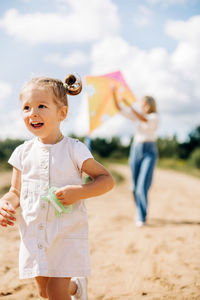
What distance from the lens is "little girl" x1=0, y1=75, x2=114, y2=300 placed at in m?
2.09

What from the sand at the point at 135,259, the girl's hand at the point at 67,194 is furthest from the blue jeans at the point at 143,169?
the girl's hand at the point at 67,194

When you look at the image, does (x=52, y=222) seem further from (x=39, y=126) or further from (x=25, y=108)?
(x=25, y=108)

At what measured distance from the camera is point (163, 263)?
12.4ft

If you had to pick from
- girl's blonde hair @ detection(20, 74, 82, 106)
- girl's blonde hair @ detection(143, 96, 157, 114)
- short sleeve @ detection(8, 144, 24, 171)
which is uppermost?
girl's blonde hair @ detection(143, 96, 157, 114)

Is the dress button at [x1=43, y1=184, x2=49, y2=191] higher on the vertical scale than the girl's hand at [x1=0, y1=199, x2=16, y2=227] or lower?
higher

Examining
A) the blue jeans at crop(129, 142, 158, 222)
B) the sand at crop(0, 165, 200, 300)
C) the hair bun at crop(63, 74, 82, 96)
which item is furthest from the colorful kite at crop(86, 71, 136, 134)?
the hair bun at crop(63, 74, 82, 96)

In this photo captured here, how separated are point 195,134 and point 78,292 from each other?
51.6 meters

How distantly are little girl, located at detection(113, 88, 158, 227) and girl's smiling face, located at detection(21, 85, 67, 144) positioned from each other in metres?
3.49

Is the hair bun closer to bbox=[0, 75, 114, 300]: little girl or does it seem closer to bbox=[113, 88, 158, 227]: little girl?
bbox=[0, 75, 114, 300]: little girl

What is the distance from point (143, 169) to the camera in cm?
582

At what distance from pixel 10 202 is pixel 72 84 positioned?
2.99ft

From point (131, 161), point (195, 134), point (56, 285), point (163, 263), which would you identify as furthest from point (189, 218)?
point (195, 134)

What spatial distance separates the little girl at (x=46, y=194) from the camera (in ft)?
6.86

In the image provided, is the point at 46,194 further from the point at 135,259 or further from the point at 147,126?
the point at 147,126
